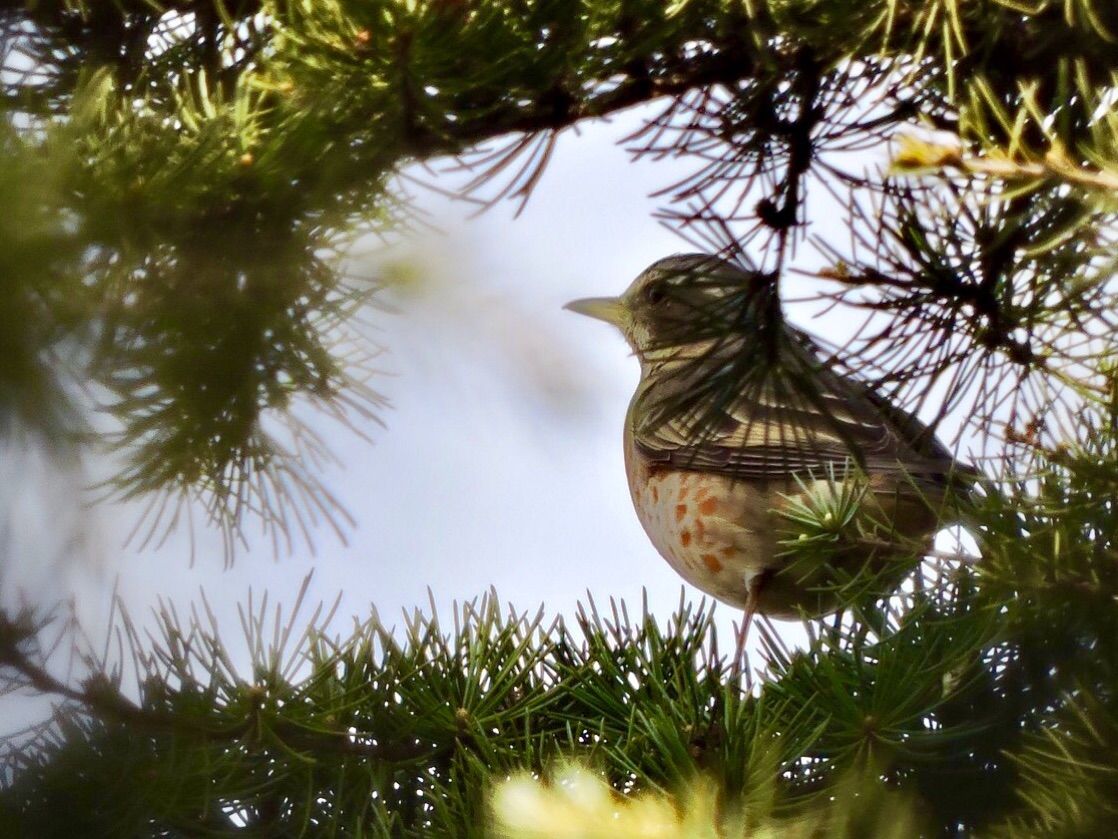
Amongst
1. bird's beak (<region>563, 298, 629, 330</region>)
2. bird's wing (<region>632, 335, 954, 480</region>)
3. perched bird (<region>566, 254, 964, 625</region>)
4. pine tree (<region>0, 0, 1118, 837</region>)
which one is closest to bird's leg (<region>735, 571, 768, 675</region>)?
perched bird (<region>566, 254, 964, 625</region>)

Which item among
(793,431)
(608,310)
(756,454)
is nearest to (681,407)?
(793,431)

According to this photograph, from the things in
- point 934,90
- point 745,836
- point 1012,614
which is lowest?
point 745,836

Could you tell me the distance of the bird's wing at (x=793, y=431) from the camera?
1477 millimetres

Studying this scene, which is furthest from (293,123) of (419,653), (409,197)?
(419,653)

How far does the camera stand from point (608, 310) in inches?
148

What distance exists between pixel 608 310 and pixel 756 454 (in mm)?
1168

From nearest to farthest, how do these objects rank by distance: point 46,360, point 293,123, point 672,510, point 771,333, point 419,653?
point 46,360
point 293,123
point 771,333
point 419,653
point 672,510

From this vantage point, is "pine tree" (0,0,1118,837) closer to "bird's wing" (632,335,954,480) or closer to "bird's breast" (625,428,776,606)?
"bird's wing" (632,335,954,480)

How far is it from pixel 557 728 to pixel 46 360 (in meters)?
1.33

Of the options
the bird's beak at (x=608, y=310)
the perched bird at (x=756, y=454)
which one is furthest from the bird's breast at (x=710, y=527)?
the bird's beak at (x=608, y=310)

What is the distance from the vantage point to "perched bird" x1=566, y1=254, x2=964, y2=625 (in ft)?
4.77

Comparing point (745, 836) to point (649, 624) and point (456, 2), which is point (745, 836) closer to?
point (649, 624)

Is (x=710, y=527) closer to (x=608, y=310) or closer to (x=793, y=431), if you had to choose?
(x=608, y=310)

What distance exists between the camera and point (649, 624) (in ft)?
6.10
